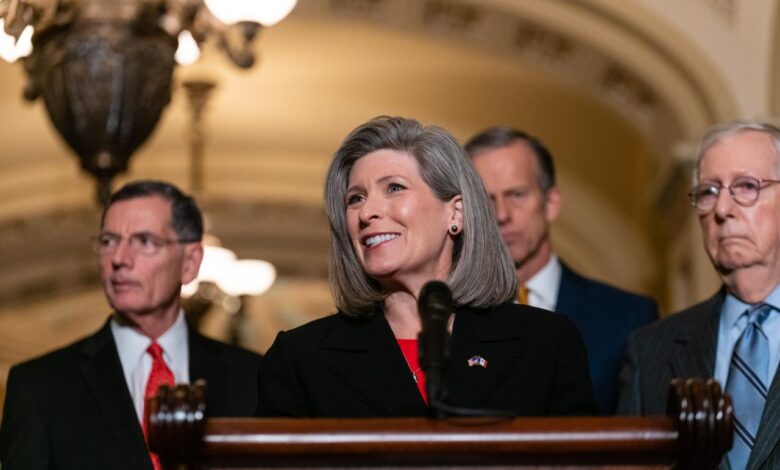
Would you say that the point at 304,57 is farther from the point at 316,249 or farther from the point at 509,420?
the point at 509,420

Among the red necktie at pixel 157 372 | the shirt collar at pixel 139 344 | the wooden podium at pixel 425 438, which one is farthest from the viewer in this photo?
the shirt collar at pixel 139 344

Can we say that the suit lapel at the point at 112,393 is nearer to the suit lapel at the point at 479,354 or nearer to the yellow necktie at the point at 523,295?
the yellow necktie at the point at 523,295

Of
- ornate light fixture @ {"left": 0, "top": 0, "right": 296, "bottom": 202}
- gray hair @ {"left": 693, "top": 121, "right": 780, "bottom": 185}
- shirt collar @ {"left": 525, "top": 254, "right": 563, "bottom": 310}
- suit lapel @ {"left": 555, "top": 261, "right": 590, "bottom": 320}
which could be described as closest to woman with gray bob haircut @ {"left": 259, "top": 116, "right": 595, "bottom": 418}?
gray hair @ {"left": 693, "top": 121, "right": 780, "bottom": 185}

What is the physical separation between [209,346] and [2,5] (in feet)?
6.05

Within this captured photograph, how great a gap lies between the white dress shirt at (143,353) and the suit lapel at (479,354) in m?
1.51

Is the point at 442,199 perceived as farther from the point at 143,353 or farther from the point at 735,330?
the point at 143,353

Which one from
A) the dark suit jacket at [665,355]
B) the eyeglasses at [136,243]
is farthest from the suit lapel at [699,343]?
the eyeglasses at [136,243]

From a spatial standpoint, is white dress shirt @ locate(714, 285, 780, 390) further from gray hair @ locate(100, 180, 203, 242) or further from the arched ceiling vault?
the arched ceiling vault

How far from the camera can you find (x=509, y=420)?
2.73m

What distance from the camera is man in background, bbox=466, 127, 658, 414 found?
4.96 m

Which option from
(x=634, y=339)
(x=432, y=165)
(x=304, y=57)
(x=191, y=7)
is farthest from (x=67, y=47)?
(x=304, y=57)

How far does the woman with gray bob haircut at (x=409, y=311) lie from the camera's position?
10.8 ft

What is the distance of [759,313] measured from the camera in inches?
167

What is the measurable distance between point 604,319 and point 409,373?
74.4 inches
